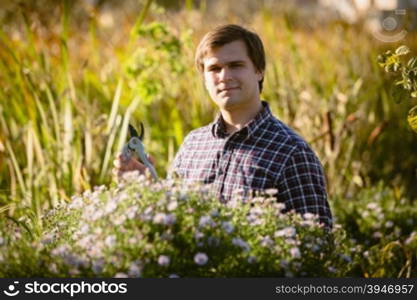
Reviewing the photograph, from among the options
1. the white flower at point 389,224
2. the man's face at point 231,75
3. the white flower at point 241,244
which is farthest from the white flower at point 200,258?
the white flower at point 389,224

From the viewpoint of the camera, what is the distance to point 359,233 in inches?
172

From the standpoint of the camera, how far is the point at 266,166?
2.95 metres

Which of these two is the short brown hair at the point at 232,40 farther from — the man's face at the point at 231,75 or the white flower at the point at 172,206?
the white flower at the point at 172,206

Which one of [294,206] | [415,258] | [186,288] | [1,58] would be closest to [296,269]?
[186,288]

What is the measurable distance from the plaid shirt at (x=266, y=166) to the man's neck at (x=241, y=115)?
0.03 meters

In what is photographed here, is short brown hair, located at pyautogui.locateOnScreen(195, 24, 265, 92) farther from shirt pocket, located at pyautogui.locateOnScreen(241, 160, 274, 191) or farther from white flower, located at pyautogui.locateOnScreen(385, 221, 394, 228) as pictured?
white flower, located at pyautogui.locateOnScreen(385, 221, 394, 228)

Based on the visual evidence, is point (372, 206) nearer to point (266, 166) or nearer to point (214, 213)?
point (266, 166)

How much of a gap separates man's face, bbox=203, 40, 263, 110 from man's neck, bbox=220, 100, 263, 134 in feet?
0.11

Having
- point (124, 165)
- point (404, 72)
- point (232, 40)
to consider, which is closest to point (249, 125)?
point (232, 40)

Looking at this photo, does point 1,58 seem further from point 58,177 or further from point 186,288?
point 186,288

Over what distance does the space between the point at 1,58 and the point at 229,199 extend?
247 centimetres

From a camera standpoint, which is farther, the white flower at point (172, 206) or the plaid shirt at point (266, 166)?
the plaid shirt at point (266, 166)

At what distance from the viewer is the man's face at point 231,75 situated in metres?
3.01

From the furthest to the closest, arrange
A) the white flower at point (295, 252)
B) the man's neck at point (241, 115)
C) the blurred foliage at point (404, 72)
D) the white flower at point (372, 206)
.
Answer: the white flower at point (372, 206)
the man's neck at point (241, 115)
the blurred foliage at point (404, 72)
the white flower at point (295, 252)
